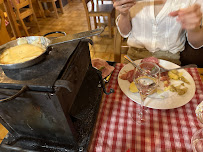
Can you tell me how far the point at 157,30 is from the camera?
4.16 feet

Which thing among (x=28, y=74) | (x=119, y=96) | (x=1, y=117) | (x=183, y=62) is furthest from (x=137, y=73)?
(x=183, y=62)

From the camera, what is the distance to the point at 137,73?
2.52 ft

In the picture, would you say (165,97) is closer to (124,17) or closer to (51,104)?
(51,104)

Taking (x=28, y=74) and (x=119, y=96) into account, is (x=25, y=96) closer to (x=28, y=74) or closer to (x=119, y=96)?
(x=28, y=74)

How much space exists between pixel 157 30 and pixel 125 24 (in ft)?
0.88

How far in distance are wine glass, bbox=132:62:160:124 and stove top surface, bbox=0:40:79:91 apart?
1.14ft

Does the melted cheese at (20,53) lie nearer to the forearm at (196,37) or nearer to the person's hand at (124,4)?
the person's hand at (124,4)

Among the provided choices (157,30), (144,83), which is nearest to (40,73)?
(144,83)

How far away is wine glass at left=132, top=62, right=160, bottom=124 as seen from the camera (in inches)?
28.5

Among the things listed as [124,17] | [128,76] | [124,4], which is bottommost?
[128,76]

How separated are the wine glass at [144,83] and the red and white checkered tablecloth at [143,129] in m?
0.03

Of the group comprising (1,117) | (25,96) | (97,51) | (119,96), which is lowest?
(97,51)

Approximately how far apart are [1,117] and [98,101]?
0.44 meters

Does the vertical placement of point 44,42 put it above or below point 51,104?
above
